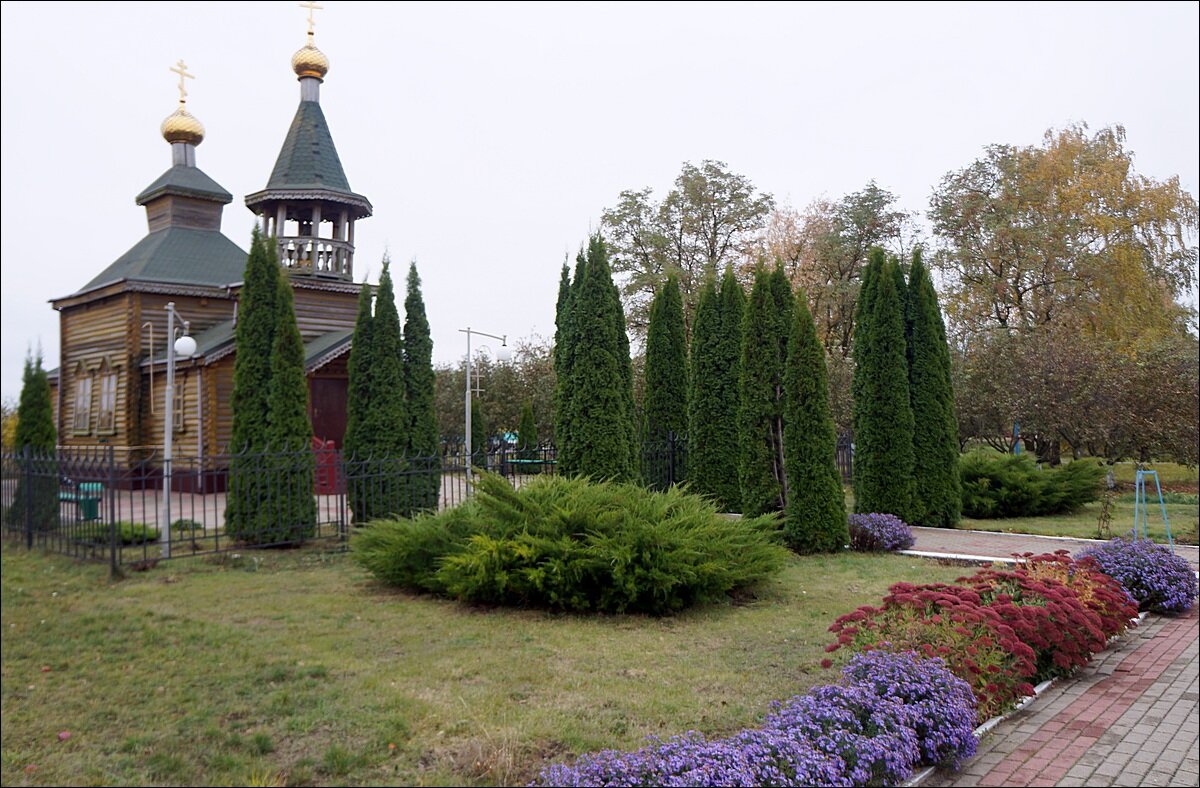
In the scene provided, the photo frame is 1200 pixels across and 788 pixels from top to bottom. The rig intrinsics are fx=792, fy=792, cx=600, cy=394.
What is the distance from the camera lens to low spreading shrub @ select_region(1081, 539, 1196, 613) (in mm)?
7141

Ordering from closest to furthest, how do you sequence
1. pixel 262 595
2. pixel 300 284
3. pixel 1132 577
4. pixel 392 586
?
pixel 262 595 → pixel 392 586 → pixel 300 284 → pixel 1132 577

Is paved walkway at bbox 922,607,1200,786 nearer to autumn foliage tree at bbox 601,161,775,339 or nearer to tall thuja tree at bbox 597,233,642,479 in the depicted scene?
tall thuja tree at bbox 597,233,642,479

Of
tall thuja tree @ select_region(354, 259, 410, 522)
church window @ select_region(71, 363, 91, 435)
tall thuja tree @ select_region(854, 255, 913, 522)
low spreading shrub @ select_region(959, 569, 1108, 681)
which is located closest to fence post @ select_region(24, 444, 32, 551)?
church window @ select_region(71, 363, 91, 435)

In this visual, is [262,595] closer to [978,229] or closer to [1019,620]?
[1019,620]

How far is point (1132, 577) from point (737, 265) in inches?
810

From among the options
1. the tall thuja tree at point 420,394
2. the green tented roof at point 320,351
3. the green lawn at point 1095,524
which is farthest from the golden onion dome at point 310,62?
the green lawn at point 1095,524

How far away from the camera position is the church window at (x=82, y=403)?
4.30 ft

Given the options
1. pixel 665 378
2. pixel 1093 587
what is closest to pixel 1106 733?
pixel 1093 587

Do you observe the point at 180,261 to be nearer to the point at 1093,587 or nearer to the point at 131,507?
the point at 131,507

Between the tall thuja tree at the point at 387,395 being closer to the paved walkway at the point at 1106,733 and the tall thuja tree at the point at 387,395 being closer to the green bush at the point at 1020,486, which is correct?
the paved walkway at the point at 1106,733

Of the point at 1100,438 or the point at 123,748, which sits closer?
the point at 123,748

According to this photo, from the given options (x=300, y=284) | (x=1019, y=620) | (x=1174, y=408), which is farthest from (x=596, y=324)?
(x=1174, y=408)

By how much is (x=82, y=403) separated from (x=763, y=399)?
9585 millimetres

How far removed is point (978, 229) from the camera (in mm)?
24656
